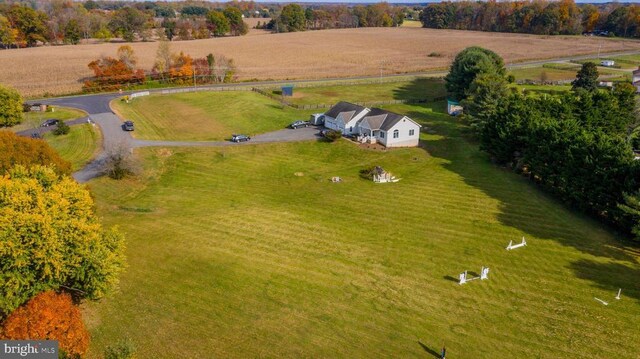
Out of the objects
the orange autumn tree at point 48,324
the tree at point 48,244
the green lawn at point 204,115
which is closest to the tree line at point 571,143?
the green lawn at point 204,115

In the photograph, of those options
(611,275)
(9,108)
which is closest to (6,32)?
(9,108)

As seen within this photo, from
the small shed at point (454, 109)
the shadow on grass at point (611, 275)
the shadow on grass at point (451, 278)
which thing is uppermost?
the small shed at point (454, 109)

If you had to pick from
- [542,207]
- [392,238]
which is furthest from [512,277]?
[542,207]

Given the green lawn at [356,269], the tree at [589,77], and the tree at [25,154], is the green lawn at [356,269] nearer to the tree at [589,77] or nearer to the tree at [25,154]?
the tree at [25,154]

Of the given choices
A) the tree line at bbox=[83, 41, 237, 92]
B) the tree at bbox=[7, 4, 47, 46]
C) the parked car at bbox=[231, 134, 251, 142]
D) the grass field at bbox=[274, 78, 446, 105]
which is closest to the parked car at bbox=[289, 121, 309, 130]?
the parked car at bbox=[231, 134, 251, 142]

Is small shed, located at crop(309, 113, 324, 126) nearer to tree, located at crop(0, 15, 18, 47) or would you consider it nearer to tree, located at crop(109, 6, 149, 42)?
tree, located at crop(0, 15, 18, 47)

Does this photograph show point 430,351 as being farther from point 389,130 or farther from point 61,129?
point 61,129
